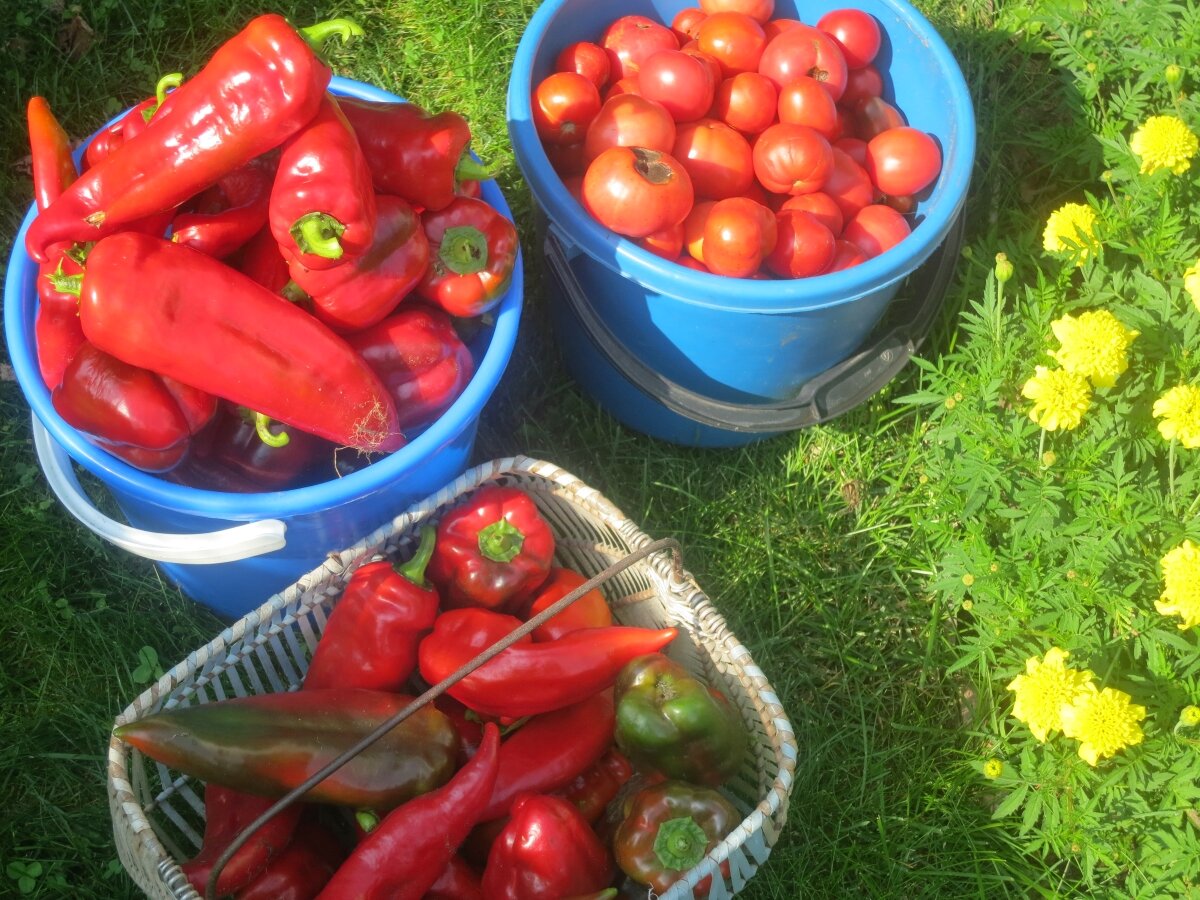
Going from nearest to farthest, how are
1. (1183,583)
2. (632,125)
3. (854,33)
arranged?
(1183,583)
(632,125)
(854,33)

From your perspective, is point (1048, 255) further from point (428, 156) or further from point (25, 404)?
point (25, 404)

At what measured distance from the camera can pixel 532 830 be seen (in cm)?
157

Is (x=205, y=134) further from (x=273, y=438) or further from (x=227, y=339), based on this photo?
(x=273, y=438)

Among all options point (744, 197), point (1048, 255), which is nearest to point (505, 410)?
point (744, 197)

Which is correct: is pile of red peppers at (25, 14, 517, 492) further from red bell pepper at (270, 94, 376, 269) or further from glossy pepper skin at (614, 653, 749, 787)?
glossy pepper skin at (614, 653, 749, 787)

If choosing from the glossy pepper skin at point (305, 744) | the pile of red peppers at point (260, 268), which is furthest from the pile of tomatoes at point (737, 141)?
the glossy pepper skin at point (305, 744)

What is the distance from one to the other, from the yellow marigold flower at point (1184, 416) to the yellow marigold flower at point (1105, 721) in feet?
1.47

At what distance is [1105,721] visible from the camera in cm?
174

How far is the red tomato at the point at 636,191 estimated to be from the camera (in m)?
1.90

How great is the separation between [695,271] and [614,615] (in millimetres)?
671

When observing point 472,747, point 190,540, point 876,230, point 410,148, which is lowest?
point 472,747

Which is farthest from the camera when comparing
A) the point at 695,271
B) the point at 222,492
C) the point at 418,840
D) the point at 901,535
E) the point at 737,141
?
the point at 901,535

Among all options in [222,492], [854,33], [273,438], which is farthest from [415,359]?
[854,33]

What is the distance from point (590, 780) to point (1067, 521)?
39.5 inches
